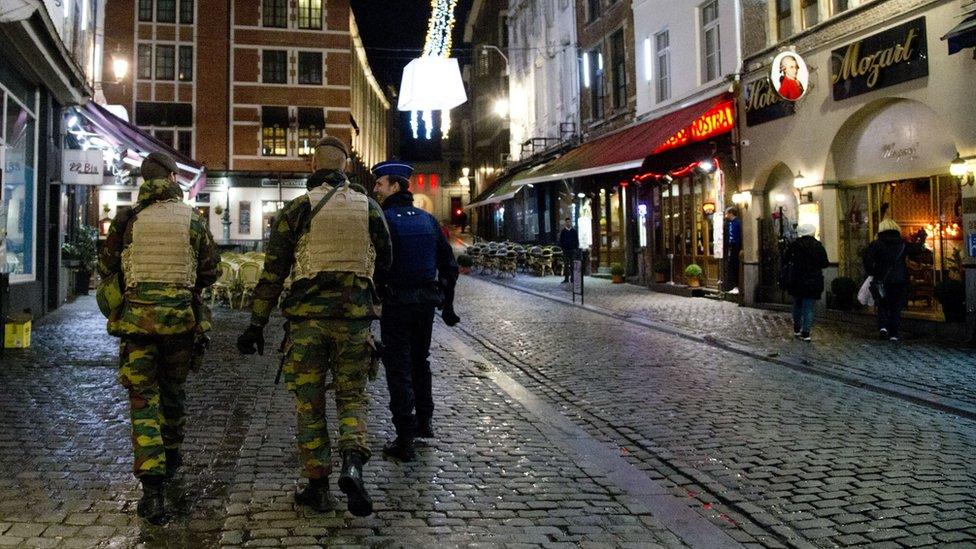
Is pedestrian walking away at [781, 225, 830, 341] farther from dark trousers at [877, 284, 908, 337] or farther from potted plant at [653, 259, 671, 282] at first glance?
potted plant at [653, 259, 671, 282]

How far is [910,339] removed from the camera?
10812 mm

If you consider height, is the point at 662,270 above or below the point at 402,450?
above

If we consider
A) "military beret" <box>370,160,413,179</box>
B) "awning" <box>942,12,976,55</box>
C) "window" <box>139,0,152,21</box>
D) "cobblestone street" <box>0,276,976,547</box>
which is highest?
"window" <box>139,0,152,21</box>

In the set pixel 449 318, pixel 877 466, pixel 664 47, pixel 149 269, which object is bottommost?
pixel 877 466

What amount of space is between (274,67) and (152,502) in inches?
1466

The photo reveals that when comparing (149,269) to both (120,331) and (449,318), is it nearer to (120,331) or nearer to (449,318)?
(120,331)

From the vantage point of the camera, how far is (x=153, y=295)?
13.0 feet

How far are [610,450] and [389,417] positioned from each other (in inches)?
73.9

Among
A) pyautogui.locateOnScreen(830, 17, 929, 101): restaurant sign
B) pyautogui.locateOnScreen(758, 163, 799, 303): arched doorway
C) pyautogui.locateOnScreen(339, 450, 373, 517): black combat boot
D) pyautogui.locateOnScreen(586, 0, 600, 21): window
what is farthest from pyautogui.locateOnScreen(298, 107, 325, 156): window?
pyautogui.locateOnScreen(339, 450, 373, 517): black combat boot

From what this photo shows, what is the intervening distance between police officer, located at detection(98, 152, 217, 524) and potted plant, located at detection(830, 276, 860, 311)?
1140 centimetres

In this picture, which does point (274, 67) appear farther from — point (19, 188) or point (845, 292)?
point (845, 292)

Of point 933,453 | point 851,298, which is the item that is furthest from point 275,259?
point 851,298

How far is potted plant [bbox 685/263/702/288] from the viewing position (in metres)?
17.8

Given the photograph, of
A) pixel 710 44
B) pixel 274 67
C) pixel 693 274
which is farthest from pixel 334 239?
pixel 274 67
